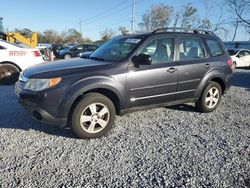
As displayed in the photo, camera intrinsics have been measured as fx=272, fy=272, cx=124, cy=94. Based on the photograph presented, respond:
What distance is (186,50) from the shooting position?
18.0 ft

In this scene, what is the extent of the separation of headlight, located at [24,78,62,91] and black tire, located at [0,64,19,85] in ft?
16.5

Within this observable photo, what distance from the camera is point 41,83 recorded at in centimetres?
412

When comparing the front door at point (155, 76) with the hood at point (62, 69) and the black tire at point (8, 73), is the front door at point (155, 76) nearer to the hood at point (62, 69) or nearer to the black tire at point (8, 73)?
the hood at point (62, 69)

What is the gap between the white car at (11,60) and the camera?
870cm

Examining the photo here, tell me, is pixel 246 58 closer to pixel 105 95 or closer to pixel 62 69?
pixel 105 95

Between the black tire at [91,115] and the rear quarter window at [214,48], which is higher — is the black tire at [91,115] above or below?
below

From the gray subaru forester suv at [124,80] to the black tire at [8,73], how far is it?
4.41 meters

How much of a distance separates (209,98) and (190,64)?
3.48 feet

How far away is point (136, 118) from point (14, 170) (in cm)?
267

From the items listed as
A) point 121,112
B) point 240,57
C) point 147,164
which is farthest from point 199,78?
point 240,57

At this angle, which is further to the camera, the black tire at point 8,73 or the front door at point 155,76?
the black tire at point 8,73

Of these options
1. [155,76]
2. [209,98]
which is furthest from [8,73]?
[209,98]

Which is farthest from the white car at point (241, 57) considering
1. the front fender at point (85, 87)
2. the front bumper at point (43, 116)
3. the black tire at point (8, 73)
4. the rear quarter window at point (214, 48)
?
the front bumper at point (43, 116)

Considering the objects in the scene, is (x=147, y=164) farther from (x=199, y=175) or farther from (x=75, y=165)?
(x=75, y=165)
